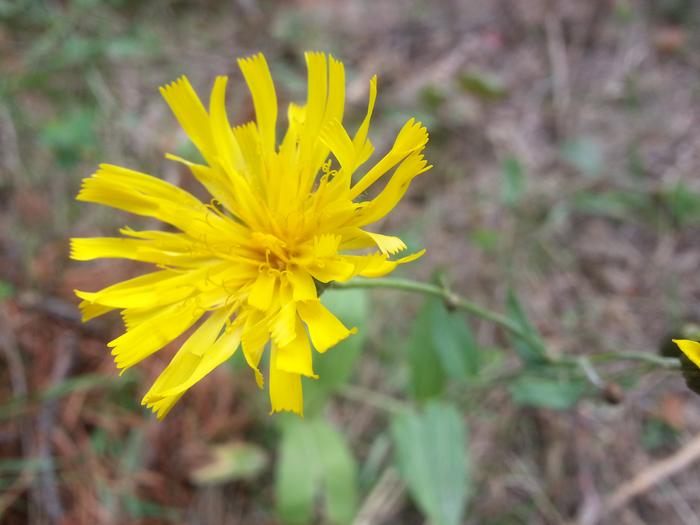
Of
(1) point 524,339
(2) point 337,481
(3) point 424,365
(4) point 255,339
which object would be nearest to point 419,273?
(3) point 424,365

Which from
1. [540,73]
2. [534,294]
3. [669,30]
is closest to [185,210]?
[534,294]

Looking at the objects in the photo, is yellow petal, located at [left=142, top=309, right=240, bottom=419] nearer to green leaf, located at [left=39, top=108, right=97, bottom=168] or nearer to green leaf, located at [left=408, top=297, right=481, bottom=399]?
green leaf, located at [left=408, top=297, right=481, bottom=399]

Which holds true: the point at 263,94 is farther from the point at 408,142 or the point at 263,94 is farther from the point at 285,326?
the point at 285,326

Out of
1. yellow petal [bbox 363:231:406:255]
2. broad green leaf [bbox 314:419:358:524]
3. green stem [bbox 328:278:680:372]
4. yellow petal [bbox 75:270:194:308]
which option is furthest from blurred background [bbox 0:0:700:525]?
yellow petal [bbox 75:270:194:308]

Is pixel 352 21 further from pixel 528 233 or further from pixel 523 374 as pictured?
pixel 523 374

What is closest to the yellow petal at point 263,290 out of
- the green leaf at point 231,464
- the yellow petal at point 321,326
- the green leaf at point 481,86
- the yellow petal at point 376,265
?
the yellow petal at point 321,326

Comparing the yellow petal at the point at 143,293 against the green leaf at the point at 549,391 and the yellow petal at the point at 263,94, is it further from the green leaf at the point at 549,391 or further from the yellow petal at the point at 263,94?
the green leaf at the point at 549,391
